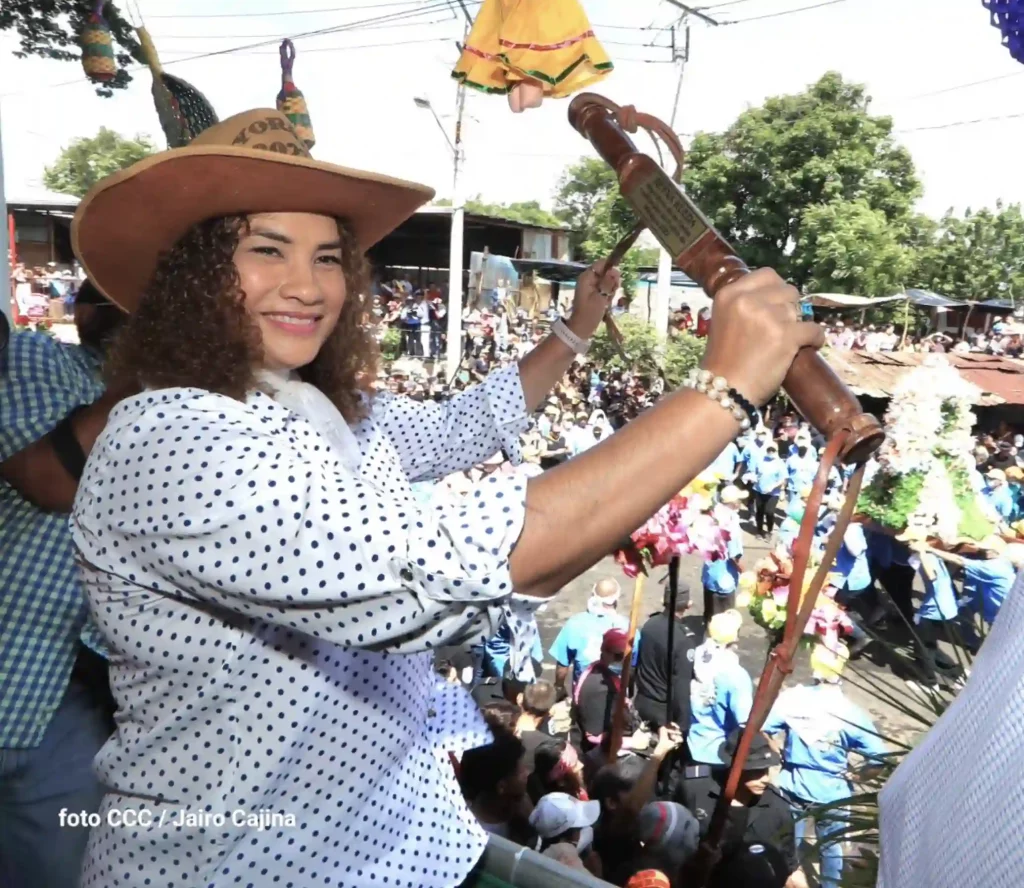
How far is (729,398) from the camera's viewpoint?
90 cm

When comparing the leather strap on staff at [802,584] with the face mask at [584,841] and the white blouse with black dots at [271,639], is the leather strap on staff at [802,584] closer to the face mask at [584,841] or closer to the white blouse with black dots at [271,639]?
the white blouse with black dots at [271,639]

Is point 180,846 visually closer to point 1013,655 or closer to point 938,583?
point 1013,655

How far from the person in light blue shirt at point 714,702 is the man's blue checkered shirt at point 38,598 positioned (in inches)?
132

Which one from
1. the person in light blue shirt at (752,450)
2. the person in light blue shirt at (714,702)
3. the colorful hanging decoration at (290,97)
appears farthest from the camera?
the person in light blue shirt at (752,450)

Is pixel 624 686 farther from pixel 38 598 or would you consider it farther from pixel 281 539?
pixel 281 539

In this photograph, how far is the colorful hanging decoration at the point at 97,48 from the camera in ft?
6.69

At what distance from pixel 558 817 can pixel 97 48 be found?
2.78m

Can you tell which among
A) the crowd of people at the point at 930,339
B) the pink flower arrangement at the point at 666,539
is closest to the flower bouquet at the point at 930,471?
the pink flower arrangement at the point at 666,539

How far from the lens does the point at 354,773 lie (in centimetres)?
111

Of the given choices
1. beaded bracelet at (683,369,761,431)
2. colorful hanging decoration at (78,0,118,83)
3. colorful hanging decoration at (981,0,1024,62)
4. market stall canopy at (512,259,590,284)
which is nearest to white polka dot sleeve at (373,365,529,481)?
beaded bracelet at (683,369,761,431)

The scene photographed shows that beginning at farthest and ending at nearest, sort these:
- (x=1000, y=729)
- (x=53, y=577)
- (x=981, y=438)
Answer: (x=981, y=438) → (x=53, y=577) → (x=1000, y=729)

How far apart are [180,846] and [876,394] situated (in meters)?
12.0

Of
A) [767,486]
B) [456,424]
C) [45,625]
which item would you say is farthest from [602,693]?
[767,486]

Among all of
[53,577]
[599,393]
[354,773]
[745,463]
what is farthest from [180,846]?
[599,393]
